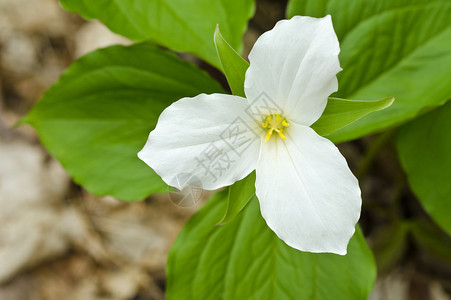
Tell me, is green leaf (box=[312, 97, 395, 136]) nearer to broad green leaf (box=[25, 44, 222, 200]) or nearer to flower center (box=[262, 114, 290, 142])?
flower center (box=[262, 114, 290, 142])

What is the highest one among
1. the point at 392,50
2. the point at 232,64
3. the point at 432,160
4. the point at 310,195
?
the point at 232,64

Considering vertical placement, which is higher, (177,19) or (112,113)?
(177,19)

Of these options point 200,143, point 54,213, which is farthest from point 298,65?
point 54,213

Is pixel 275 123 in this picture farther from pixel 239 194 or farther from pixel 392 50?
pixel 392 50

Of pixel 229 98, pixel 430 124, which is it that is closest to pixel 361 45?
pixel 430 124

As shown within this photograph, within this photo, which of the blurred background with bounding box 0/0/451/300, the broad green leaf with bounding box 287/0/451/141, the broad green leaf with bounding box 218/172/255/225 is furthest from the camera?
the blurred background with bounding box 0/0/451/300

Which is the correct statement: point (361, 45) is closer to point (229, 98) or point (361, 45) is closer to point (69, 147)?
point (229, 98)

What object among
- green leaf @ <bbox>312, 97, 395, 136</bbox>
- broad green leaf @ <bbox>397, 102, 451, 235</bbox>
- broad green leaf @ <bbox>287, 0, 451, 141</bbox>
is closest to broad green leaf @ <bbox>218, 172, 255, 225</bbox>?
green leaf @ <bbox>312, 97, 395, 136</bbox>
